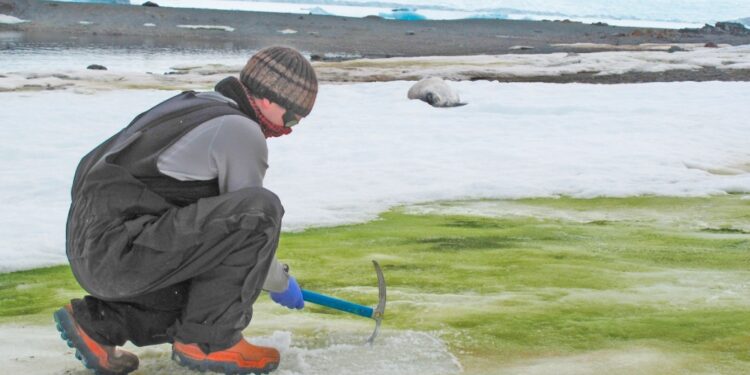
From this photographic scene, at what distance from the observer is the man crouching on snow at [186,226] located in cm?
285

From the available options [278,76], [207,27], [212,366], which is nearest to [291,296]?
[212,366]

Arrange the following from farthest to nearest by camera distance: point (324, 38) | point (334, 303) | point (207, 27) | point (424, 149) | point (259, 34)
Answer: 1. point (207, 27)
2. point (259, 34)
3. point (324, 38)
4. point (424, 149)
5. point (334, 303)

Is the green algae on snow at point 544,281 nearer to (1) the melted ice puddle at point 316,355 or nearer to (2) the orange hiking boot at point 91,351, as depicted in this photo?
(1) the melted ice puddle at point 316,355

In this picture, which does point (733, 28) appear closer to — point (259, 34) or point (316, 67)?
point (259, 34)

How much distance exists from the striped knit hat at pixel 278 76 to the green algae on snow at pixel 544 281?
1104 millimetres

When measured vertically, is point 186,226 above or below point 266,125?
below

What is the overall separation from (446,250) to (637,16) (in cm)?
14549

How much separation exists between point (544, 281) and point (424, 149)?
21.5 ft

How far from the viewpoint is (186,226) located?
9.30 feet

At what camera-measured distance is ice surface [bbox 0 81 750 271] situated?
7816 millimetres

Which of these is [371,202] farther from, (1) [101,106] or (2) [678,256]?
(1) [101,106]

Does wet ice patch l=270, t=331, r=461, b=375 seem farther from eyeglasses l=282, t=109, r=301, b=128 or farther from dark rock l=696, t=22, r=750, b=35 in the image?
dark rock l=696, t=22, r=750, b=35

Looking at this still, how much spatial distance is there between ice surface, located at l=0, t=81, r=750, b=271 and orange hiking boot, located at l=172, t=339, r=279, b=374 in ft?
8.32

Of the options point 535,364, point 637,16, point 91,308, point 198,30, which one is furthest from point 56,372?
point 637,16
